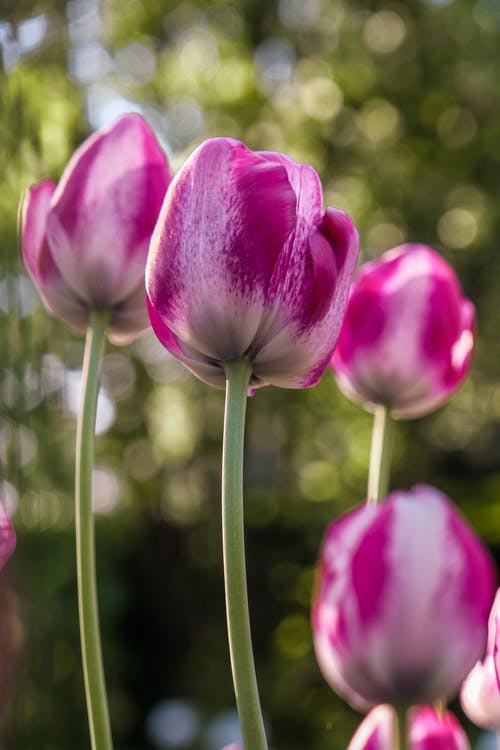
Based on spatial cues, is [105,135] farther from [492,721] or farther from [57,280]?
[492,721]

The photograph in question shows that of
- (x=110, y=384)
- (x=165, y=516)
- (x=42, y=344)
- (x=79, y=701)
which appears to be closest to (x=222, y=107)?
(x=110, y=384)

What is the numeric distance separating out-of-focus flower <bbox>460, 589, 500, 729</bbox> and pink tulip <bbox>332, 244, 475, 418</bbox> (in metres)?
0.12

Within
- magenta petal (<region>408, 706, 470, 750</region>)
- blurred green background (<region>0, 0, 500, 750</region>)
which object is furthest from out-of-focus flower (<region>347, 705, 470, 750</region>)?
blurred green background (<region>0, 0, 500, 750</region>)

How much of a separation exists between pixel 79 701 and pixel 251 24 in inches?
115

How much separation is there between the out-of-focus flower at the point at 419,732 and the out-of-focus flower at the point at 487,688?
0.01 metres

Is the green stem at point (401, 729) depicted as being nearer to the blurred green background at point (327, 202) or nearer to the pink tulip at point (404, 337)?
the pink tulip at point (404, 337)

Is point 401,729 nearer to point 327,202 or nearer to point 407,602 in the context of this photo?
point 407,602

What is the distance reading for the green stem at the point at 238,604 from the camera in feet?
0.68

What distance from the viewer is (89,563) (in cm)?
26

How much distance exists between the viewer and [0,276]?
31 cm

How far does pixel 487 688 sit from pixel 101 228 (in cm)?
17

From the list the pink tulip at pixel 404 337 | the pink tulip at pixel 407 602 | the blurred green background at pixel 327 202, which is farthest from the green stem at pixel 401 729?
the blurred green background at pixel 327 202

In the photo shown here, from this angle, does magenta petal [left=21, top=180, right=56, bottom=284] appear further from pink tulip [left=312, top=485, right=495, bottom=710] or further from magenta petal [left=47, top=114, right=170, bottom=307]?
pink tulip [left=312, top=485, right=495, bottom=710]

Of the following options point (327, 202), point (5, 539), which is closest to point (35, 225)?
point (5, 539)
